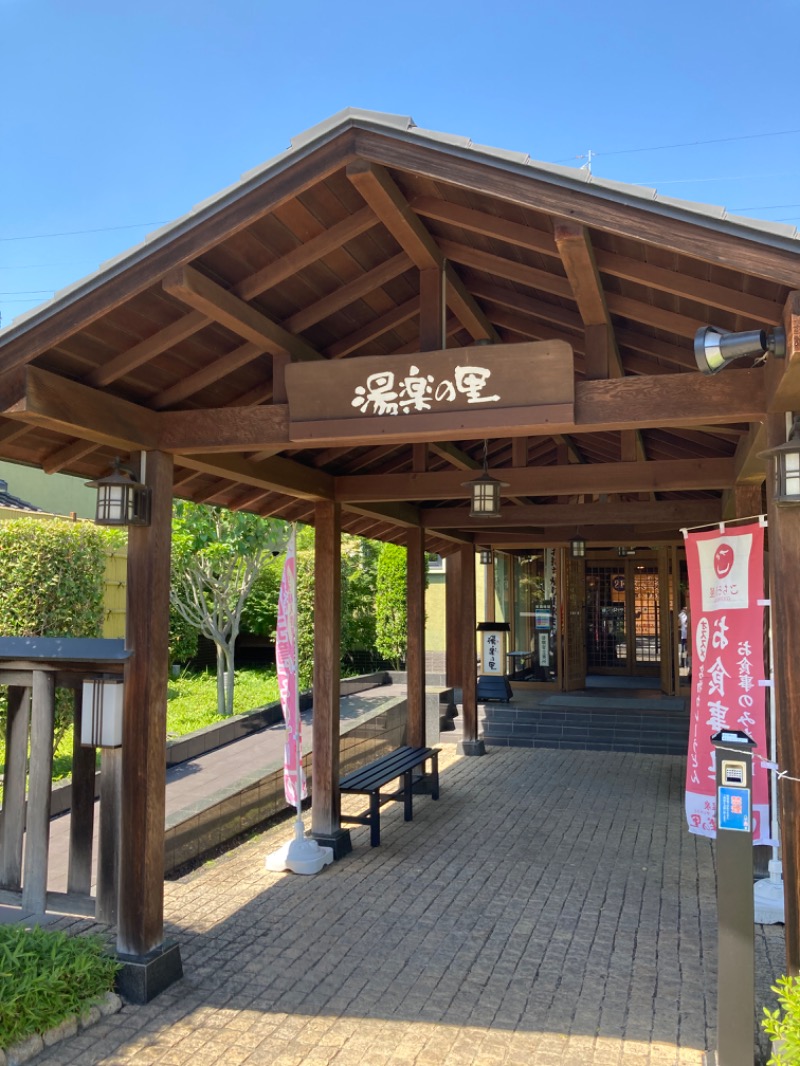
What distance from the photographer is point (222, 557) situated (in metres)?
12.4

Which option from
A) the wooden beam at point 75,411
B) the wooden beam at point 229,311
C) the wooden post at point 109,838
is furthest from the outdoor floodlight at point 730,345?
the wooden post at point 109,838

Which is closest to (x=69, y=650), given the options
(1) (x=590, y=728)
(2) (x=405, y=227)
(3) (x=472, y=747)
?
(2) (x=405, y=227)

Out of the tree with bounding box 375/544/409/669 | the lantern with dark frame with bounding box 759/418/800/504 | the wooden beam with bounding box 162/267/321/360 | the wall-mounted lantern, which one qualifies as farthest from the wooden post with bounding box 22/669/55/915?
the tree with bounding box 375/544/409/669

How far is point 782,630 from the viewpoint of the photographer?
12.8 ft

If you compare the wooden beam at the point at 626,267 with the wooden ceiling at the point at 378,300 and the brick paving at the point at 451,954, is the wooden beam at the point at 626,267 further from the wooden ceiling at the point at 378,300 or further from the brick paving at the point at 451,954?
the brick paving at the point at 451,954

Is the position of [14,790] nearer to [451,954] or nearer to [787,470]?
[451,954]

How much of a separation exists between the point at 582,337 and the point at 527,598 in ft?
38.9

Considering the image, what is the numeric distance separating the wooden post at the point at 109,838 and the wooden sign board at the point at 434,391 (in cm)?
226

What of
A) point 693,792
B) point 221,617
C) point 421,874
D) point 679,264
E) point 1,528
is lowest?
point 421,874

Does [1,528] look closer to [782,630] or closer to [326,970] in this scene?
[326,970]

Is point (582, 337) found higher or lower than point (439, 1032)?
higher

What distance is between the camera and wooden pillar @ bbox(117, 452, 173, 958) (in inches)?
188

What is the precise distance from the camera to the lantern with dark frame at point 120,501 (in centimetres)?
482

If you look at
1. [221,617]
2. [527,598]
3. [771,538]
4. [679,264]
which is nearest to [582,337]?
Result: [679,264]
